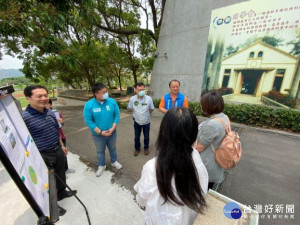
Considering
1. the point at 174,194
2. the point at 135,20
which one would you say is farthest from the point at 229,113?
the point at 135,20

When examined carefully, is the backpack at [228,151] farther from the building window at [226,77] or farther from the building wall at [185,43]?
the building wall at [185,43]

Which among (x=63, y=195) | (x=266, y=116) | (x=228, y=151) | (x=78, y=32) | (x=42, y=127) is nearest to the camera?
(x=228, y=151)

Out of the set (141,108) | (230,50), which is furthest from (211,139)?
(230,50)

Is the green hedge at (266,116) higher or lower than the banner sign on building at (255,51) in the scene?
lower

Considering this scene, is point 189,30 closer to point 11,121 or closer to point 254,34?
point 254,34

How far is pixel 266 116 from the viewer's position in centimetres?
465

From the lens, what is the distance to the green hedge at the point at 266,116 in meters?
4.33

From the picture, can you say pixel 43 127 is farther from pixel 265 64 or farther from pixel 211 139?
pixel 265 64

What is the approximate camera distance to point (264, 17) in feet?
16.6

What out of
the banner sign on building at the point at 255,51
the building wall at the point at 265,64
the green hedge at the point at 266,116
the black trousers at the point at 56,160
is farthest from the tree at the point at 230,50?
the black trousers at the point at 56,160

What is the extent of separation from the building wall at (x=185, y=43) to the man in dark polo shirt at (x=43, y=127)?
6.40 metres

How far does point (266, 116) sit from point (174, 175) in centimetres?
529

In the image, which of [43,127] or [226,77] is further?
[226,77]

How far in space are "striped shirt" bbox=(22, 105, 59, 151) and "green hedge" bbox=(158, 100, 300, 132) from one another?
554 centimetres
